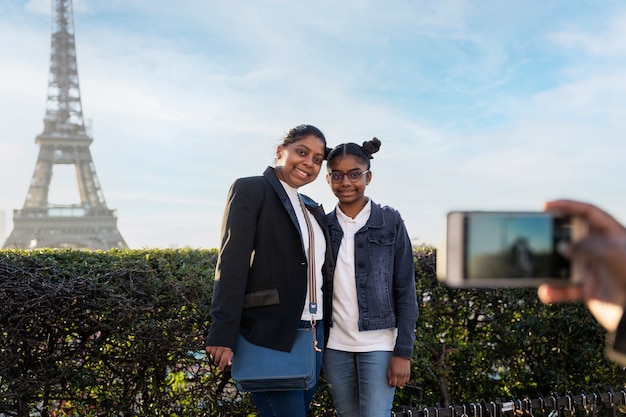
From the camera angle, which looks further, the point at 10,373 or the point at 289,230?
the point at 10,373

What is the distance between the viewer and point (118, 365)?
12.3 feet

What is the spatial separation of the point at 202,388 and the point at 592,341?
2.96m

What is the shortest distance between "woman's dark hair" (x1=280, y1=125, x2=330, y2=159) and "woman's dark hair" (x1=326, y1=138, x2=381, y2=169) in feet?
0.26

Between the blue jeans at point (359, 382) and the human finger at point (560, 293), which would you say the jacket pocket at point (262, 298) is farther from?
the human finger at point (560, 293)

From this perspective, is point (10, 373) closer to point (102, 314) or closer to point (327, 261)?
point (102, 314)

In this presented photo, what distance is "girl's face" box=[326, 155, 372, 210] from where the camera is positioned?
2.92 meters

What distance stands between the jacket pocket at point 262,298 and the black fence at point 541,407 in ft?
5.06

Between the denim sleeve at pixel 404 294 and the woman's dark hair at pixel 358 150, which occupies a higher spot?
the woman's dark hair at pixel 358 150

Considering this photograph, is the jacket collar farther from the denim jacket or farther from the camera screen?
the camera screen

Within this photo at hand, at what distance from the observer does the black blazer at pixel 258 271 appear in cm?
248

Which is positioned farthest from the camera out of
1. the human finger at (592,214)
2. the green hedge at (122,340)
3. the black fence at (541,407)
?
the black fence at (541,407)

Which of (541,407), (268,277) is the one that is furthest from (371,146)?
(541,407)

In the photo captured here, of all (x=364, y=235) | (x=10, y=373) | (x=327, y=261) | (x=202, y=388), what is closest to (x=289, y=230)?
(x=327, y=261)

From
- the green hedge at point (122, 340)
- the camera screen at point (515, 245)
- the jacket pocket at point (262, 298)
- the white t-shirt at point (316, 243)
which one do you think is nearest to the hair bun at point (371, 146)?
the white t-shirt at point (316, 243)
